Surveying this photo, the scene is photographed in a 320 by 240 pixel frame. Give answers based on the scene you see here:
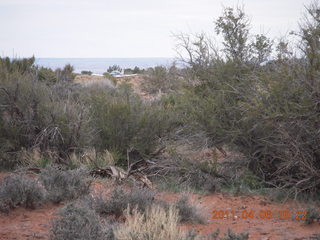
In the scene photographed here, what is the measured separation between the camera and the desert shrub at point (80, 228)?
4.50 metres

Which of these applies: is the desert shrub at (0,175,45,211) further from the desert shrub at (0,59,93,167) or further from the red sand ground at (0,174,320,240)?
the desert shrub at (0,59,93,167)

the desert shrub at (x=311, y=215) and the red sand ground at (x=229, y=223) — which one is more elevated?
the desert shrub at (x=311, y=215)

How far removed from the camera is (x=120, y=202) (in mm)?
6012

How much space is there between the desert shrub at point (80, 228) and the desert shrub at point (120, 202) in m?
1.01

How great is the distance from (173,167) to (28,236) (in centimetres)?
452

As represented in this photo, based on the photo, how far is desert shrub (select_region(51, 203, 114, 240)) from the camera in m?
4.50

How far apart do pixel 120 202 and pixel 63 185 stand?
4.36 feet

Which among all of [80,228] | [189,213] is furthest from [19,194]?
[189,213]

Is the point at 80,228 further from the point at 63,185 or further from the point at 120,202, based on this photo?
the point at 63,185

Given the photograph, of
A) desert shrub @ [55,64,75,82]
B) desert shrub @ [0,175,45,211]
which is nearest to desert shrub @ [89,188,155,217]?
desert shrub @ [0,175,45,211]

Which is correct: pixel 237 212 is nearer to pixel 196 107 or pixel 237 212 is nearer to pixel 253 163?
pixel 253 163

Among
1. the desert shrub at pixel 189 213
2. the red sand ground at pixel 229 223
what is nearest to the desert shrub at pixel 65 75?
the red sand ground at pixel 229 223

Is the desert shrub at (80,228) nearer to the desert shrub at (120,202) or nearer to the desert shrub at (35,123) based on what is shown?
the desert shrub at (120,202)

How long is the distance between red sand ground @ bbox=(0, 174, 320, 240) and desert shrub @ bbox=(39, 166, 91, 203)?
20 cm
